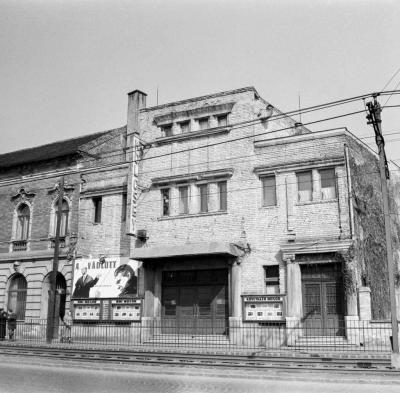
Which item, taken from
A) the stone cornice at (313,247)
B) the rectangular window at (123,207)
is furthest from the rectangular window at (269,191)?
the rectangular window at (123,207)

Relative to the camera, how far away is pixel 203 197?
26125 millimetres

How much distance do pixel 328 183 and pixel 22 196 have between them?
18248 millimetres

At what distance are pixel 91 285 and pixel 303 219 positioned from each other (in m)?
11.6

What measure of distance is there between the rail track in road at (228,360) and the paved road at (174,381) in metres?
0.65

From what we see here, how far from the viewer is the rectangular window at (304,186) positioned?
23547 millimetres

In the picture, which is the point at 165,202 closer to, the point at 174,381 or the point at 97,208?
the point at 97,208

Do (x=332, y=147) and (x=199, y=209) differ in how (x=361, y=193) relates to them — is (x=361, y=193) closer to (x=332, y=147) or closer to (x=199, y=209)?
(x=332, y=147)

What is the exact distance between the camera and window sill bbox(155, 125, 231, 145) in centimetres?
2589

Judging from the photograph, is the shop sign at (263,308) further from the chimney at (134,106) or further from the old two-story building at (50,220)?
the chimney at (134,106)

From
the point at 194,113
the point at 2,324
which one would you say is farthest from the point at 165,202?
the point at 2,324

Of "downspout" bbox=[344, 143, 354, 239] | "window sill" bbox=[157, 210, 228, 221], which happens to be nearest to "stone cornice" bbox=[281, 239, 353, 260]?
"downspout" bbox=[344, 143, 354, 239]

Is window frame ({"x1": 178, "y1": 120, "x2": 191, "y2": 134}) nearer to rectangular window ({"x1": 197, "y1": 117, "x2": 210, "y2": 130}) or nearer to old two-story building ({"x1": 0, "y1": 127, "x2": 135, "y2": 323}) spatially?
rectangular window ({"x1": 197, "y1": 117, "x2": 210, "y2": 130})

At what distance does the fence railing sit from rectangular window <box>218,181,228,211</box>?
532 centimetres

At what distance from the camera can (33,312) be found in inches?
1160
